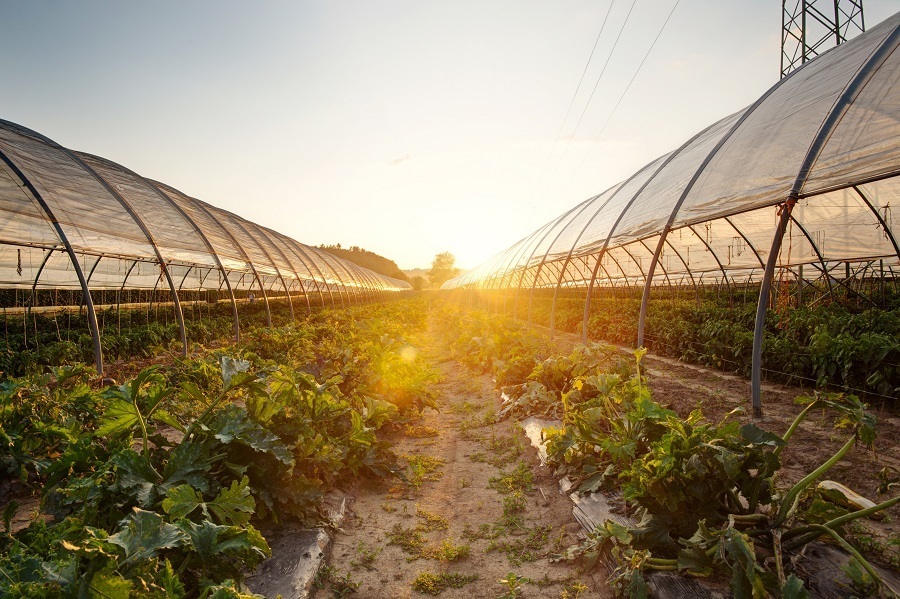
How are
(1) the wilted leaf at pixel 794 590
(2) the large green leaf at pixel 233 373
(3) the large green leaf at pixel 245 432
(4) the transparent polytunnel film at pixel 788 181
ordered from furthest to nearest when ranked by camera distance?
(4) the transparent polytunnel film at pixel 788 181, (2) the large green leaf at pixel 233 373, (3) the large green leaf at pixel 245 432, (1) the wilted leaf at pixel 794 590

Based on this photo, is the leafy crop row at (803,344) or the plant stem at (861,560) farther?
the leafy crop row at (803,344)

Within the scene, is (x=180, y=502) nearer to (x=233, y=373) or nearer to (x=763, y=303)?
(x=233, y=373)

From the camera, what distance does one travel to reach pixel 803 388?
618cm

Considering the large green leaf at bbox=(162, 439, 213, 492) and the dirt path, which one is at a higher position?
the large green leaf at bbox=(162, 439, 213, 492)

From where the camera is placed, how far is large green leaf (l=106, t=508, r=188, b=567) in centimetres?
144

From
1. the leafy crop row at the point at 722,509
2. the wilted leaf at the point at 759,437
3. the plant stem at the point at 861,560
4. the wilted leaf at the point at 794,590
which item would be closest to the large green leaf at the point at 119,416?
the leafy crop row at the point at 722,509

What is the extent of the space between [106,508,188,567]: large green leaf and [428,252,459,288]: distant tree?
148m

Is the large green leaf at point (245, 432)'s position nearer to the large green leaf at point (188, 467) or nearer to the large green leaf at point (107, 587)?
the large green leaf at point (188, 467)

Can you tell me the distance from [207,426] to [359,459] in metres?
1.59

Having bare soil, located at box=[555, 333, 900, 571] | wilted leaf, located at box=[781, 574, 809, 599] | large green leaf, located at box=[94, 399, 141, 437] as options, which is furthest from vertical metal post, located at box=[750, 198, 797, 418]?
large green leaf, located at box=[94, 399, 141, 437]

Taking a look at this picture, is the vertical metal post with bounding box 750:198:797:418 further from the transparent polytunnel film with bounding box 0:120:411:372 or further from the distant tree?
the distant tree

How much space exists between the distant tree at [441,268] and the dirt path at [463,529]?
14556cm

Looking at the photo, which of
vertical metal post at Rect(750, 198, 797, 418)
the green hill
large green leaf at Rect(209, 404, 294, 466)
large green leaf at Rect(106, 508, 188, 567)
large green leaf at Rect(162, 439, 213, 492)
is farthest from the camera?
the green hill

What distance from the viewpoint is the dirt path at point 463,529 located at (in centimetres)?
254
